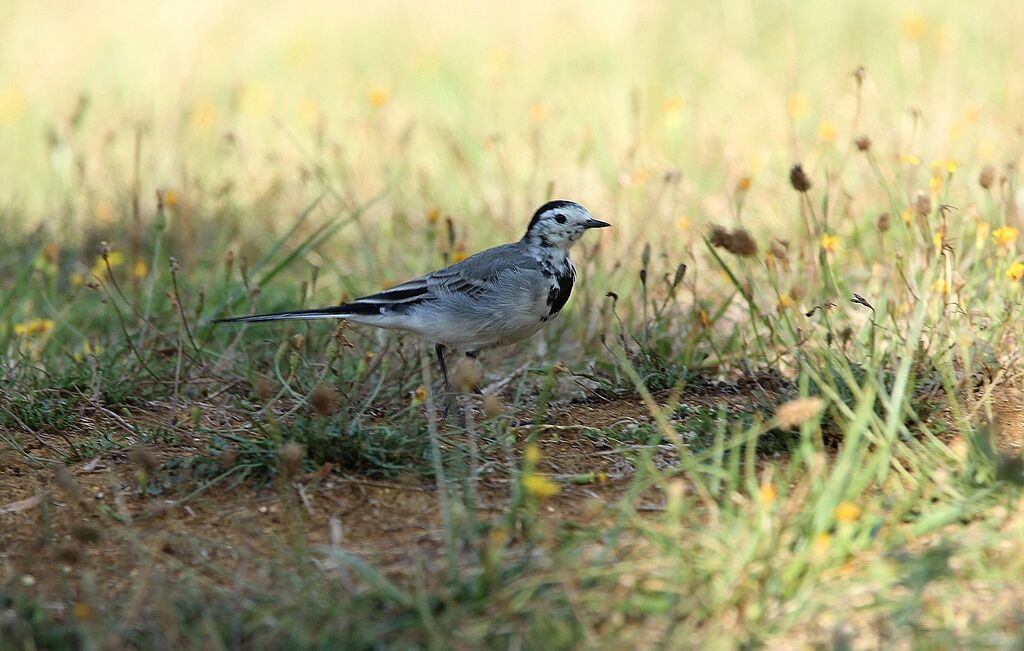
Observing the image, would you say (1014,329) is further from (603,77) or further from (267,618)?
(603,77)

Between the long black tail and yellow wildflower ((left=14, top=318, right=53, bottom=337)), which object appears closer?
the long black tail

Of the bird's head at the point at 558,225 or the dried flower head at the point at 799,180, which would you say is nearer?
the dried flower head at the point at 799,180

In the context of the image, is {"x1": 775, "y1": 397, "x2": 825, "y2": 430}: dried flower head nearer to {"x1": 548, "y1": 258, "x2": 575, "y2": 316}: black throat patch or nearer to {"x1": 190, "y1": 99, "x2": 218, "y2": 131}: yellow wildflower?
{"x1": 548, "y1": 258, "x2": 575, "y2": 316}: black throat patch

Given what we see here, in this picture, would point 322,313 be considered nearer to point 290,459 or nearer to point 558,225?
point 558,225

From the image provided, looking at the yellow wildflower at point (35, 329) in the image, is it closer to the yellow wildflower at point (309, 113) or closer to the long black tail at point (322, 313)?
the long black tail at point (322, 313)

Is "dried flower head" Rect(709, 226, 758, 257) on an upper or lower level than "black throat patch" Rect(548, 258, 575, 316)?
upper

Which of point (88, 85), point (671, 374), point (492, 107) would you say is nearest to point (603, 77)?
point (492, 107)

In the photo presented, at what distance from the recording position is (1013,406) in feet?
13.0

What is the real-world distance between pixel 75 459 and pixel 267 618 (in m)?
1.38

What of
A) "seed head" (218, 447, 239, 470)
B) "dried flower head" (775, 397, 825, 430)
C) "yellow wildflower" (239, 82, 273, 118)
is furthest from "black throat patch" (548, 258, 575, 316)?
"yellow wildflower" (239, 82, 273, 118)

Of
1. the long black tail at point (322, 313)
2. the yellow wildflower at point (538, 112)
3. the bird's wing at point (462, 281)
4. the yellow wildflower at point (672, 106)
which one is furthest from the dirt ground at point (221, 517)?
the yellow wildflower at point (672, 106)

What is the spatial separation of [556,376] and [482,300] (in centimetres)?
40

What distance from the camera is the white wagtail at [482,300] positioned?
466 cm

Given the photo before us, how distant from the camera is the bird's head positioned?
4984mm
